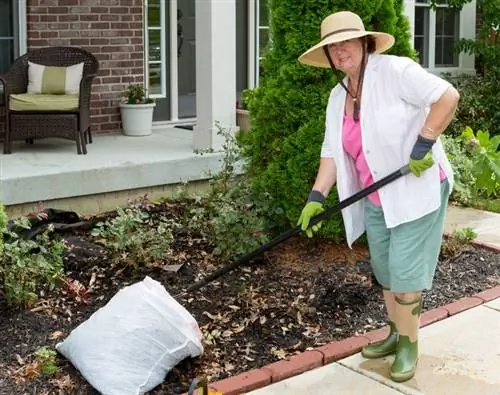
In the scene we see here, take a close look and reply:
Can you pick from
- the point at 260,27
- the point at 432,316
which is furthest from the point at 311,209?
the point at 260,27

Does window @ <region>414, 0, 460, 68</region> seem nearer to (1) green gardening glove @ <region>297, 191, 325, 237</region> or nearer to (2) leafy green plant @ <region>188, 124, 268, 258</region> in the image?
(2) leafy green plant @ <region>188, 124, 268, 258</region>

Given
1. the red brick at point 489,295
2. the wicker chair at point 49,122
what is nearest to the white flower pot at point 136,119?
the wicker chair at point 49,122

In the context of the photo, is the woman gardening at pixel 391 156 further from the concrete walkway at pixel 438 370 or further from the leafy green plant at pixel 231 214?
the leafy green plant at pixel 231 214

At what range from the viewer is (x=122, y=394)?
12.0 ft

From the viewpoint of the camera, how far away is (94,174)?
6570 mm

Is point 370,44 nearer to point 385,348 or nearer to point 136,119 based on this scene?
point 385,348

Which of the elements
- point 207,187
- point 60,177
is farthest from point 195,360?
point 207,187

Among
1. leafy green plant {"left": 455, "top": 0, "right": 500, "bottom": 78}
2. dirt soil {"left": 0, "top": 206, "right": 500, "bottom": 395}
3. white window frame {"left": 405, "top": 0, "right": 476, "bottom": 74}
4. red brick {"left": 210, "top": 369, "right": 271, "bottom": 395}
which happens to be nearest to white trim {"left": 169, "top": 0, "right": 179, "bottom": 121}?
white window frame {"left": 405, "top": 0, "right": 476, "bottom": 74}

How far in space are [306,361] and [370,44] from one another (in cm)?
153

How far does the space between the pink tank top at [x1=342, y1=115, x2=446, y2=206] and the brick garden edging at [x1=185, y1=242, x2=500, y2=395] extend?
2.71 feet

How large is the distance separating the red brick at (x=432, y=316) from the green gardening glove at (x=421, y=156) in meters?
1.32

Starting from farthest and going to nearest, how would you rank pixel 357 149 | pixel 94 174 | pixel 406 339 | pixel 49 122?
pixel 49 122 < pixel 94 174 < pixel 406 339 < pixel 357 149

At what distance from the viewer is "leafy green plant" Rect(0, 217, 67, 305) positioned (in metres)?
4.46

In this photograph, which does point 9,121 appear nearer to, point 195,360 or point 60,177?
point 60,177
